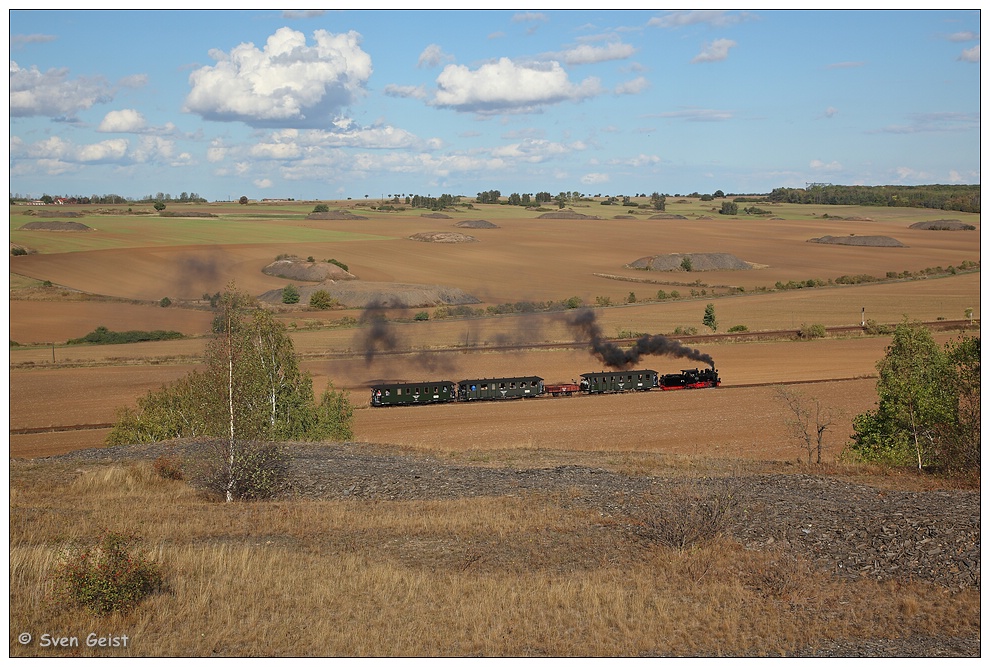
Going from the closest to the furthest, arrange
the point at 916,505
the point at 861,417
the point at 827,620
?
the point at 827,620, the point at 916,505, the point at 861,417

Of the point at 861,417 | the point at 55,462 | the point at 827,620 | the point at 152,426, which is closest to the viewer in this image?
the point at 827,620

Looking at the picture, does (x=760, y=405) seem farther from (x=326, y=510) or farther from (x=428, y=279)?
(x=428, y=279)

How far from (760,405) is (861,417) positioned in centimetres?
1523

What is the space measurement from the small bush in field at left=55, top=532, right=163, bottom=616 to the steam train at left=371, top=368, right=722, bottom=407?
40.0 metres

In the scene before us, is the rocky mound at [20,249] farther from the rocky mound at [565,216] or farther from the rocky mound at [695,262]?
the rocky mound at [565,216]

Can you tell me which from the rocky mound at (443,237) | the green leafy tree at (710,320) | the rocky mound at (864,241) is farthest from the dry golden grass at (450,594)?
the rocky mound at (864,241)

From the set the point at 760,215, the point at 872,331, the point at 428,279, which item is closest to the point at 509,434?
the point at 872,331

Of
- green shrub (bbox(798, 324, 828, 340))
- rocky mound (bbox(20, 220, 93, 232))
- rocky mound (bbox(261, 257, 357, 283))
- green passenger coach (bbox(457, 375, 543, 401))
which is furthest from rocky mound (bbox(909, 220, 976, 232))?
rocky mound (bbox(20, 220, 93, 232))

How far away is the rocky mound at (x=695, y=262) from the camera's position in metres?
124

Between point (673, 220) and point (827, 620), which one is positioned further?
point (673, 220)

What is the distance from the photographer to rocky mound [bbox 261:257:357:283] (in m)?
105

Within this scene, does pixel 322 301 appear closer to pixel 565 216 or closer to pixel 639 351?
pixel 639 351

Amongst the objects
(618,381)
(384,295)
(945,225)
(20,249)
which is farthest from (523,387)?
(945,225)

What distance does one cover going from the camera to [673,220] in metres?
182
